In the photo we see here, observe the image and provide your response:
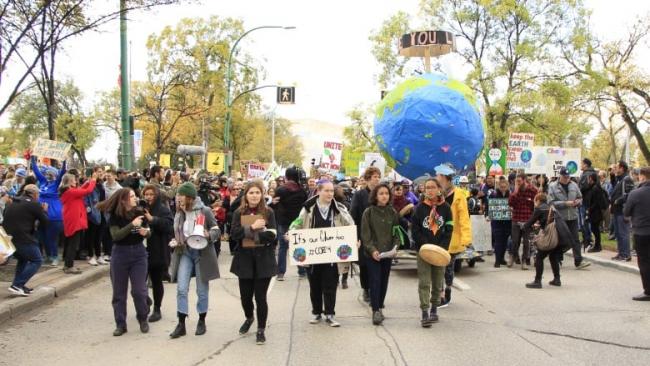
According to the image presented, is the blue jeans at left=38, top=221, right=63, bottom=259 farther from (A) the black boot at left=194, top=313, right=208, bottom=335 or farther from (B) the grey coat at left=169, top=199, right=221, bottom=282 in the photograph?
(A) the black boot at left=194, top=313, right=208, bottom=335

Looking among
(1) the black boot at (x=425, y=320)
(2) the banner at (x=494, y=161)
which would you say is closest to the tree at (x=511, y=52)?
(2) the banner at (x=494, y=161)

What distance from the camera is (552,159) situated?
19.3 metres

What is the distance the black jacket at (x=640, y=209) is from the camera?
878cm

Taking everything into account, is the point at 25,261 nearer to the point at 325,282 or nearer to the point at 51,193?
the point at 51,193

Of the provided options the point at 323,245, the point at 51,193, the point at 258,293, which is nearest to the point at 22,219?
the point at 51,193

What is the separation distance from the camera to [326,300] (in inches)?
284

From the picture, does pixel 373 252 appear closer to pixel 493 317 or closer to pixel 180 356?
pixel 493 317

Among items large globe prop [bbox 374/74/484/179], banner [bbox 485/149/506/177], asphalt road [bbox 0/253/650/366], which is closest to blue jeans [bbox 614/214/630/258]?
asphalt road [bbox 0/253/650/366]

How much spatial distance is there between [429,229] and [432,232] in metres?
0.05

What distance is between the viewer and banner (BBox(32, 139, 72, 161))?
12148 millimetres

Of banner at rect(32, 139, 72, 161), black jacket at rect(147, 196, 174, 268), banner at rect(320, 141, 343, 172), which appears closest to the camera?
black jacket at rect(147, 196, 174, 268)

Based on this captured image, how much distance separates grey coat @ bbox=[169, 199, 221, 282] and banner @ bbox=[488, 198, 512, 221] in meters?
7.12

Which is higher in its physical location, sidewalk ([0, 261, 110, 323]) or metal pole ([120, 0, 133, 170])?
metal pole ([120, 0, 133, 170])

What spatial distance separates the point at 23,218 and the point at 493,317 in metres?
6.38
